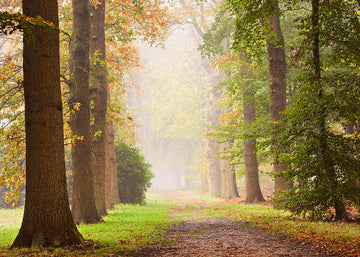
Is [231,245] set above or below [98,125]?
below

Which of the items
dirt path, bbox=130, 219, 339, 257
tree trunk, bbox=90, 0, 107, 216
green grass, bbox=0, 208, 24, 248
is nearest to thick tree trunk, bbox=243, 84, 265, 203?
tree trunk, bbox=90, 0, 107, 216

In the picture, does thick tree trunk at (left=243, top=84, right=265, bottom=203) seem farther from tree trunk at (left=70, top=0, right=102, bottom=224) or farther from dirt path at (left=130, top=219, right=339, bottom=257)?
tree trunk at (left=70, top=0, right=102, bottom=224)

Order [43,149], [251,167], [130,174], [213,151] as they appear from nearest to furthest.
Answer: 1. [43,149]
2. [251,167]
3. [130,174]
4. [213,151]

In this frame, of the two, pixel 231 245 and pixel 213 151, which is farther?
pixel 213 151

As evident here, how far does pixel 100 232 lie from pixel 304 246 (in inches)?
203

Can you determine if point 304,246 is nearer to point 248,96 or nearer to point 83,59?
point 83,59

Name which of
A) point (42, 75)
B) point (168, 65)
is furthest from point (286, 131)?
point (168, 65)

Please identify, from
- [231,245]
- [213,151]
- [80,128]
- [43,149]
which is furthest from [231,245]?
[213,151]

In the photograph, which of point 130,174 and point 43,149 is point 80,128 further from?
point 130,174

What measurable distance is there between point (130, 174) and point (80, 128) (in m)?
10.6

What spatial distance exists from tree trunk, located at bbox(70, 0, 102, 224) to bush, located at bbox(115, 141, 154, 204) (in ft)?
32.6

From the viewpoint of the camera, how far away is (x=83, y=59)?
11.2 meters

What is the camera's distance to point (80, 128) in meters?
11.0

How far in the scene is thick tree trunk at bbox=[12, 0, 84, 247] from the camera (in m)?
6.46
